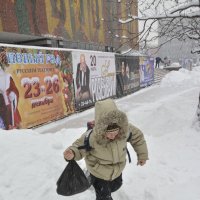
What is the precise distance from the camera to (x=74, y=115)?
1312 cm

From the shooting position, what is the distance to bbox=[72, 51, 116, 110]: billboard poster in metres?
13.7

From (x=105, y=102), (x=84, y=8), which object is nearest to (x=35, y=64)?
(x=105, y=102)

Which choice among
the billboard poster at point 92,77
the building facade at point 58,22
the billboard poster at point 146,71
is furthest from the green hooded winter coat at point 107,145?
the billboard poster at point 146,71

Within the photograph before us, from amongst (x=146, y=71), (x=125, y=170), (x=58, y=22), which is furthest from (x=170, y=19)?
(x=146, y=71)

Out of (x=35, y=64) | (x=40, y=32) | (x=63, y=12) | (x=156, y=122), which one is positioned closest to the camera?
(x=156, y=122)

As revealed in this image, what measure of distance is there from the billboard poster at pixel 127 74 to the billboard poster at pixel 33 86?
250 inches

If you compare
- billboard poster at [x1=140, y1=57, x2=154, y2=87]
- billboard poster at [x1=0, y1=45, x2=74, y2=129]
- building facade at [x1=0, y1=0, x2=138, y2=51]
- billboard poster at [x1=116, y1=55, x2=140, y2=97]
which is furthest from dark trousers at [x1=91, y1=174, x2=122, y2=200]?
billboard poster at [x1=140, y1=57, x2=154, y2=87]

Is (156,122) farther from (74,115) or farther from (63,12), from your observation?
(63,12)

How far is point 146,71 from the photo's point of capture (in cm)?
2572

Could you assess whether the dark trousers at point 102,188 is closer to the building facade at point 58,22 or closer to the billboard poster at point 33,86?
the billboard poster at point 33,86

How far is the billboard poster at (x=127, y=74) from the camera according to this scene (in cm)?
1911

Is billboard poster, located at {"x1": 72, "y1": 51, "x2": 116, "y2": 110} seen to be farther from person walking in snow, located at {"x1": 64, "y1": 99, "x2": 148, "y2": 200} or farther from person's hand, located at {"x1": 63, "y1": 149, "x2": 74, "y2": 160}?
person's hand, located at {"x1": 63, "y1": 149, "x2": 74, "y2": 160}

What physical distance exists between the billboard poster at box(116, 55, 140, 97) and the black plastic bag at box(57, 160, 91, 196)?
51.7 feet

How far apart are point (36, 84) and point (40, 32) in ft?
21.5
